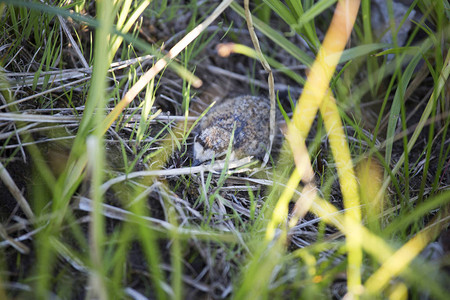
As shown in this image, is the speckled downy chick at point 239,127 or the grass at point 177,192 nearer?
the grass at point 177,192

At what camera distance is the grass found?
1.68 metres

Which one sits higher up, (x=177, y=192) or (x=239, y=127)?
(x=239, y=127)

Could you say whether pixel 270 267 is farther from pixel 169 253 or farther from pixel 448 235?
pixel 448 235

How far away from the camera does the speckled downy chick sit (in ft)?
9.21

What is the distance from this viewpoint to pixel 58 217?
1745mm

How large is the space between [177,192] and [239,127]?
95 cm

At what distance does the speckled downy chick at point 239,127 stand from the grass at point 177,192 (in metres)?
0.18

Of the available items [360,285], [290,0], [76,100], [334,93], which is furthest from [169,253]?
[334,93]

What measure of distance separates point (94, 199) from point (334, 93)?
231cm

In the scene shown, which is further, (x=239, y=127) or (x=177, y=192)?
(x=239, y=127)

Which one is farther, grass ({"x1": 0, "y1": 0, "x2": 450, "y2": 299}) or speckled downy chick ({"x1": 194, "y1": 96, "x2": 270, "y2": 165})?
speckled downy chick ({"x1": 194, "y1": 96, "x2": 270, "y2": 165})

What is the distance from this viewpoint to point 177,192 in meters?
2.26

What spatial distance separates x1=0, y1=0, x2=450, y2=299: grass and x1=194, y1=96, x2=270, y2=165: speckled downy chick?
184 millimetres

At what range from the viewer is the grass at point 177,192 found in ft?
5.51
